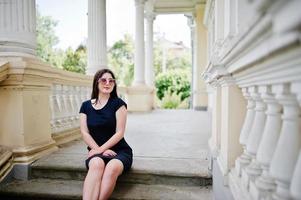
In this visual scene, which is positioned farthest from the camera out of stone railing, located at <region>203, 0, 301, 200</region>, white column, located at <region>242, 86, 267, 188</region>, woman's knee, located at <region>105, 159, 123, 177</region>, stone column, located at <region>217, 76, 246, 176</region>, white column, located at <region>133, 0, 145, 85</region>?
white column, located at <region>133, 0, 145, 85</region>

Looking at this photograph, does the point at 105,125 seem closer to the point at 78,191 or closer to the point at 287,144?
the point at 78,191

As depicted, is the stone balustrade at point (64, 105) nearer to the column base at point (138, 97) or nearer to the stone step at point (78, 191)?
the stone step at point (78, 191)

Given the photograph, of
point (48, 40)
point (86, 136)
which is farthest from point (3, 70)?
point (48, 40)

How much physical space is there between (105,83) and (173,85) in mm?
12857

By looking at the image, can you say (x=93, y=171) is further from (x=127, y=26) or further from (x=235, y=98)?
(x=127, y=26)

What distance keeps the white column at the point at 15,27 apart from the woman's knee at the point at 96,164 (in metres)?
1.38

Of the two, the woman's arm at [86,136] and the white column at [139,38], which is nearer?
the woman's arm at [86,136]

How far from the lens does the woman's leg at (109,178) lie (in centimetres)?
198

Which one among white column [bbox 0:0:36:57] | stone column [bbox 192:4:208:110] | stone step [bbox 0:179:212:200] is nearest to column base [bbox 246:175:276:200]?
stone step [bbox 0:179:212:200]

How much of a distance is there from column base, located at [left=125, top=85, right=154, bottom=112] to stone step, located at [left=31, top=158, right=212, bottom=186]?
618 cm

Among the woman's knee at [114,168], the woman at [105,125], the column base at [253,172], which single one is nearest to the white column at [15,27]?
the woman at [105,125]

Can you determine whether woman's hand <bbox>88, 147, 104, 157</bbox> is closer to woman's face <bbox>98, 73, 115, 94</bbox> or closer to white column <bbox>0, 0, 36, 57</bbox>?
woman's face <bbox>98, 73, 115, 94</bbox>

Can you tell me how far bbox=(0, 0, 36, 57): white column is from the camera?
2.67 meters

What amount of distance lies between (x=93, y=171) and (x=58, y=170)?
81 cm
